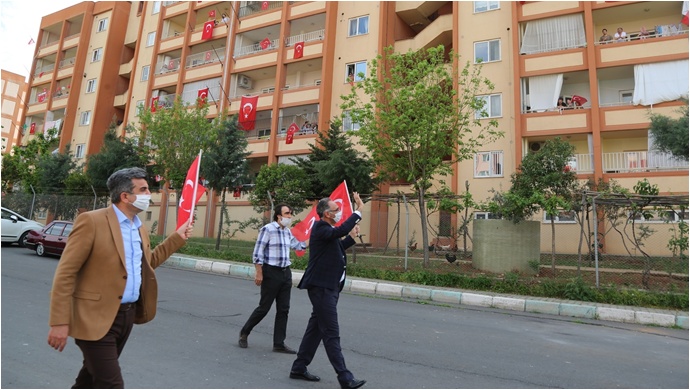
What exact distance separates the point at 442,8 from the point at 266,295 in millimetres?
24978

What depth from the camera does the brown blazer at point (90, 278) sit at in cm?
260

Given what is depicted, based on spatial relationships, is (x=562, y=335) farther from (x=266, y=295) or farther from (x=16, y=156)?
(x=16, y=156)

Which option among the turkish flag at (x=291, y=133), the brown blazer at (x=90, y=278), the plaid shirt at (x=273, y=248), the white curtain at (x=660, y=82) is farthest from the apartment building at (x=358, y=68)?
the brown blazer at (x=90, y=278)

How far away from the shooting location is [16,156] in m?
30.8

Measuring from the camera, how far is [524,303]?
10.1 meters

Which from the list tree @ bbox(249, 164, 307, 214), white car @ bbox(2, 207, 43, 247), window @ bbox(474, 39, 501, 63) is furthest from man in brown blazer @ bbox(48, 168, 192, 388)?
window @ bbox(474, 39, 501, 63)

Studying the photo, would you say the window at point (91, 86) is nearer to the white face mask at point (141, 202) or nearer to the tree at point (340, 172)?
the tree at point (340, 172)

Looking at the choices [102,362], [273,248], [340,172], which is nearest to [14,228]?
[340,172]

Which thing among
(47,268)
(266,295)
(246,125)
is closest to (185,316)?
(266,295)

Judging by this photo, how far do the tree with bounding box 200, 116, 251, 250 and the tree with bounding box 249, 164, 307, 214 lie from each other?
5.23 feet

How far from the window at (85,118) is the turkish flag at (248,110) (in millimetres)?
17969

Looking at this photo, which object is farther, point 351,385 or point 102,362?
point 351,385

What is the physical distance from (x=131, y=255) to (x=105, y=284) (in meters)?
0.26

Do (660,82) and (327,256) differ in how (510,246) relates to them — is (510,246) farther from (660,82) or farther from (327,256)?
(660,82)
